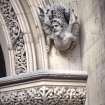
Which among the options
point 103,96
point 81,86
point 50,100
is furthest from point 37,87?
point 103,96

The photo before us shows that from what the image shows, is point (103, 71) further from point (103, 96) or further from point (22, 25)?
point (22, 25)

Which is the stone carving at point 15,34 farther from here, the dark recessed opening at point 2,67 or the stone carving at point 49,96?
the dark recessed opening at point 2,67

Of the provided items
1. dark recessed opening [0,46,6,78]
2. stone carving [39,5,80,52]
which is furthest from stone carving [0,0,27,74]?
dark recessed opening [0,46,6,78]

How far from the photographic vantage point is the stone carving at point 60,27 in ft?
18.0

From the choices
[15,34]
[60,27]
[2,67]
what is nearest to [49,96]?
[60,27]

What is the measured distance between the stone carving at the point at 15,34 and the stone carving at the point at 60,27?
38cm

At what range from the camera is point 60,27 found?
218 inches

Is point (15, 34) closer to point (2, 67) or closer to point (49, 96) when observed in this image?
point (2, 67)

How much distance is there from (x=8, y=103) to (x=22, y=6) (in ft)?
4.46

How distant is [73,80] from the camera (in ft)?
17.7

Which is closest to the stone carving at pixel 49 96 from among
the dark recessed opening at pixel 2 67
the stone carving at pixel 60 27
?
the stone carving at pixel 60 27

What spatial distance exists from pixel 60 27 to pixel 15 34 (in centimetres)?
68

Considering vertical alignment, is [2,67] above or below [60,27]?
below

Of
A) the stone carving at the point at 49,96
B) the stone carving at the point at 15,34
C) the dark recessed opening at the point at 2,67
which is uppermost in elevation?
the stone carving at the point at 15,34
